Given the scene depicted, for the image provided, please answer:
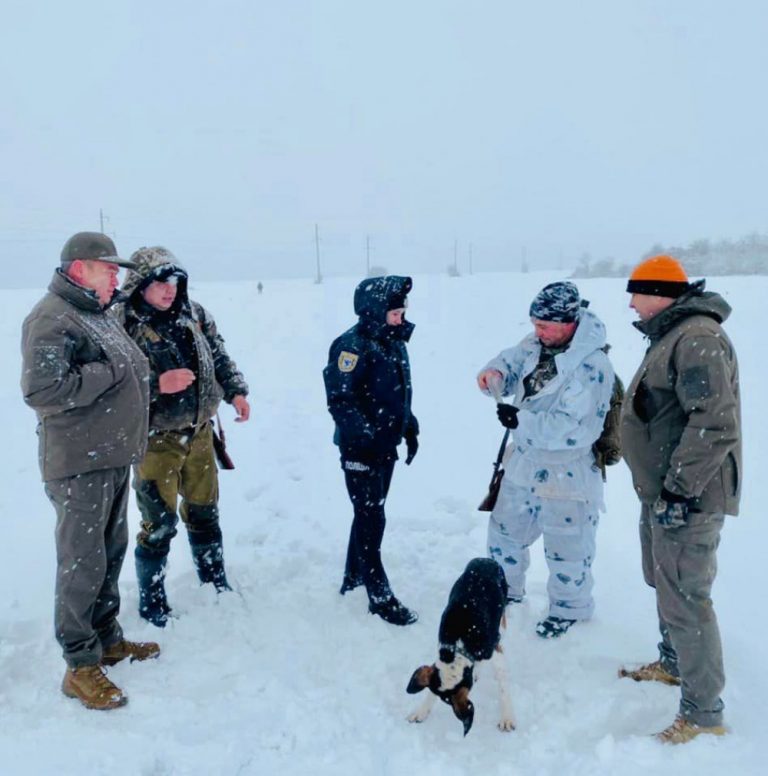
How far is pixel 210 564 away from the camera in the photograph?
426 centimetres

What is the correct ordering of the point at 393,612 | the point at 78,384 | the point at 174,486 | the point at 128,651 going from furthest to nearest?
the point at 393,612
the point at 174,486
the point at 128,651
the point at 78,384

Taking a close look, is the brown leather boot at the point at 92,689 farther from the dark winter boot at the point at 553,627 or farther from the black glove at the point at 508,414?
the black glove at the point at 508,414

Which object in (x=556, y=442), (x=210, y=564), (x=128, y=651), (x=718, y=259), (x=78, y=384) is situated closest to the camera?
(x=78, y=384)

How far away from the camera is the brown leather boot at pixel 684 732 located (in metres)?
2.84

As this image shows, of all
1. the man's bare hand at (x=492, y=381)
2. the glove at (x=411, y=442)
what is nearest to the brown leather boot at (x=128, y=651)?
the glove at (x=411, y=442)

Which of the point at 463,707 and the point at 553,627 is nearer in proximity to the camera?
the point at 463,707

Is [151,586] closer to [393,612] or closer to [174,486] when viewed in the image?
[174,486]

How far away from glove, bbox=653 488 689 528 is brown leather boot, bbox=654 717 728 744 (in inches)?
38.2

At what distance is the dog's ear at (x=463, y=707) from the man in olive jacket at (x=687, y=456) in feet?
3.06

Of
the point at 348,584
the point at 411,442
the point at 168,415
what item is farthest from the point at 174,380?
the point at 348,584

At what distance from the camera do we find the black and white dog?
115 inches

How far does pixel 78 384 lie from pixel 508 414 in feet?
8.09

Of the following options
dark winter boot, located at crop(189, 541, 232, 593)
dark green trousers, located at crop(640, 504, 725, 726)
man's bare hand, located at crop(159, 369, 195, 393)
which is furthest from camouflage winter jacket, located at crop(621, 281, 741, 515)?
dark winter boot, located at crop(189, 541, 232, 593)

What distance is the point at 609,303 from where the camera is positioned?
17156mm
